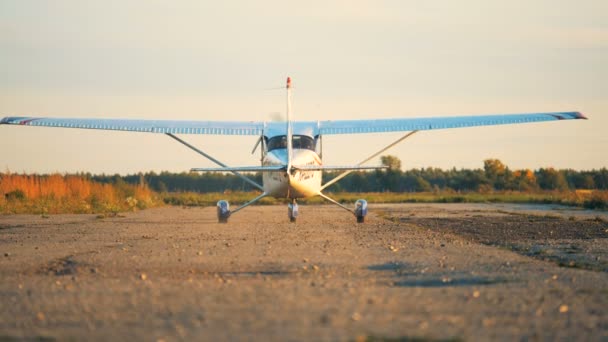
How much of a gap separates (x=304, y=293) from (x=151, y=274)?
2.42m

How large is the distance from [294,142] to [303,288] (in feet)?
49.8

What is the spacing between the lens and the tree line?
85.4 metres

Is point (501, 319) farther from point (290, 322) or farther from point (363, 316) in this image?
point (290, 322)

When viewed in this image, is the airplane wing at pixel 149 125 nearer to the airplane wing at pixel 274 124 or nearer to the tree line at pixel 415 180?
the airplane wing at pixel 274 124

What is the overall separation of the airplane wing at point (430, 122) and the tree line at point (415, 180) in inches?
2194

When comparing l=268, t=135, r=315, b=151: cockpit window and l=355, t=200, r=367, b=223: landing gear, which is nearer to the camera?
l=355, t=200, r=367, b=223: landing gear

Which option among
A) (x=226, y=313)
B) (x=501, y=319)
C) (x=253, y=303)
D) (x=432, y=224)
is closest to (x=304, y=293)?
(x=253, y=303)

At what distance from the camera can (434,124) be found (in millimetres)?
25297

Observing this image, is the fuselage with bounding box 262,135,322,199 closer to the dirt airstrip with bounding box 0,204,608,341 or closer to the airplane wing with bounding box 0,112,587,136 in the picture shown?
the airplane wing with bounding box 0,112,587,136

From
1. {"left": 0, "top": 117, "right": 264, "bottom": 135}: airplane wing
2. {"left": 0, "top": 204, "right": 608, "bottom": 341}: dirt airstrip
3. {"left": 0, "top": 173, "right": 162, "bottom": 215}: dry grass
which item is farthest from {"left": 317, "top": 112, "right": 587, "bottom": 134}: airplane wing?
{"left": 0, "top": 173, "right": 162, "bottom": 215}: dry grass

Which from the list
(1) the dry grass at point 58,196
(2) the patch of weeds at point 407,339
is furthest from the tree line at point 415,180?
(2) the patch of weeds at point 407,339

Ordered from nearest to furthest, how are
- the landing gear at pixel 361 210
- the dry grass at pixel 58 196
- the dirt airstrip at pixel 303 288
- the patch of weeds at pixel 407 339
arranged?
the patch of weeds at pixel 407 339 → the dirt airstrip at pixel 303 288 → the landing gear at pixel 361 210 → the dry grass at pixel 58 196

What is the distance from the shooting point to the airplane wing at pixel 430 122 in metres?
25.0

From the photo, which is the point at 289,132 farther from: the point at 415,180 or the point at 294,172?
the point at 415,180
